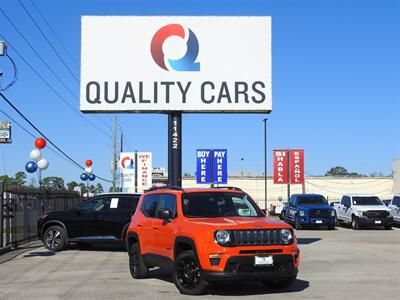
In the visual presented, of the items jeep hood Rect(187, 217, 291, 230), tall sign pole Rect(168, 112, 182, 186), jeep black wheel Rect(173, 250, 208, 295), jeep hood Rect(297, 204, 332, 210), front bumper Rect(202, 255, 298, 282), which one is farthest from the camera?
jeep hood Rect(297, 204, 332, 210)

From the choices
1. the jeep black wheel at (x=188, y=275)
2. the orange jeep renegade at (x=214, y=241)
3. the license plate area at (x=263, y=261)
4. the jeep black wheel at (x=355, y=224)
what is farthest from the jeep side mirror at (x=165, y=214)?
the jeep black wheel at (x=355, y=224)

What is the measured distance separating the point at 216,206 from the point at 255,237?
143 centimetres

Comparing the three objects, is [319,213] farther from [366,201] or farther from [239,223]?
[239,223]


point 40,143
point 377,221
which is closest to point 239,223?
point 40,143

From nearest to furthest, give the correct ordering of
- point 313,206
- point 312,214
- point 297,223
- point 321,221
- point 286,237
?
point 286,237 → point 321,221 → point 312,214 → point 297,223 → point 313,206

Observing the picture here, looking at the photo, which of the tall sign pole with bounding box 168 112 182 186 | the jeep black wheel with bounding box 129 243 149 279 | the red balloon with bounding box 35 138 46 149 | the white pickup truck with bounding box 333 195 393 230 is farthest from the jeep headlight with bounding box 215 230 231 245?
the white pickup truck with bounding box 333 195 393 230

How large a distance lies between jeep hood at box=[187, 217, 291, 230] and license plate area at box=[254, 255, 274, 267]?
49 cm

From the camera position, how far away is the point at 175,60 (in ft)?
64.3

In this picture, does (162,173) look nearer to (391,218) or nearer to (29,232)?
(391,218)

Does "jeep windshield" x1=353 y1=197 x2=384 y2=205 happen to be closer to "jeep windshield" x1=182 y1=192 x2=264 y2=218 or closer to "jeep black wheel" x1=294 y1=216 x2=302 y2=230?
"jeep black wheel" x1=294 y1=216 x2=302 y2=230

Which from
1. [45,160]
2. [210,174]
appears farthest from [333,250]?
[45,160]

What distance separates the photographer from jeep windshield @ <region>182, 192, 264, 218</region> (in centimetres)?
1041

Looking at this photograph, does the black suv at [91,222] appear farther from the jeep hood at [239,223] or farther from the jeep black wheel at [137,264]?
the jeep hood at [239,223]

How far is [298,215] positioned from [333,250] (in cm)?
1253
